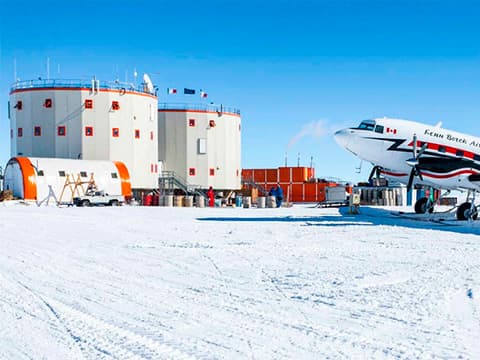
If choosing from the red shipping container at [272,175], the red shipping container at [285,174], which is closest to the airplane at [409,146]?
the red shipping container at [285,174]

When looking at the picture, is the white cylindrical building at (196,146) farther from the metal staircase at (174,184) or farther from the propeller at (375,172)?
the propeller at (375,172)

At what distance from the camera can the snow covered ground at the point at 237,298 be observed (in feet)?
20.2

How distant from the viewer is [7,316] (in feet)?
24.6

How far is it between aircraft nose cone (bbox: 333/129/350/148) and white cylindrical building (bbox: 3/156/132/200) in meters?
25.9

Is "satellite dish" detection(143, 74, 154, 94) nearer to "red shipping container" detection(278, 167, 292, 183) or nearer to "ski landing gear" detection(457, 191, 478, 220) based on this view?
"red shipping container" detection(278, 167, 292, 183)

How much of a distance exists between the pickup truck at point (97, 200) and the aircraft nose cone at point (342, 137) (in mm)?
22166

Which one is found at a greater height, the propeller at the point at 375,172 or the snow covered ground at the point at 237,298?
the propeller at the point at 375,172

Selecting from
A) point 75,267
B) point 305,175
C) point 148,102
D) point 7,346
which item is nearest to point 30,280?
point 75,267

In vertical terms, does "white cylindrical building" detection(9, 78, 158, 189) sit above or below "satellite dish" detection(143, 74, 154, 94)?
below

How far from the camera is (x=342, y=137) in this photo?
85.3ft

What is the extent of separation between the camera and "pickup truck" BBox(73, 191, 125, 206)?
41.6 meters

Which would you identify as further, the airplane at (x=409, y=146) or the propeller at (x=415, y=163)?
the airplane at (x=409, y=146)

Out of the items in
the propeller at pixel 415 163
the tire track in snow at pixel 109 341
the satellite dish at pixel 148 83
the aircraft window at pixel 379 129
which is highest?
the satellite dish at pixel 148 83

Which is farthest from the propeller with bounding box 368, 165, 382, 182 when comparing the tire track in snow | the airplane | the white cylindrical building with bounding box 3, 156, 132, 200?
the white cylindrical building with bounding box 3, 156, 132, 200
